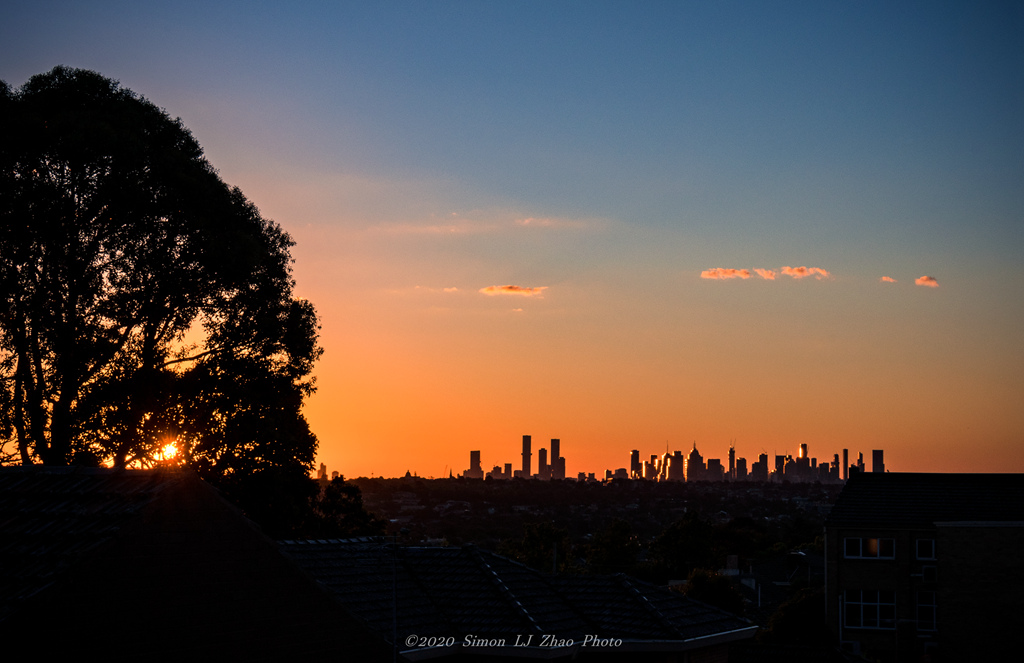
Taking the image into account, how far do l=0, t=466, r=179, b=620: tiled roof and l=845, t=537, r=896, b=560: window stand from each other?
54.6m

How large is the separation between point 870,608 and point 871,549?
3569 mm

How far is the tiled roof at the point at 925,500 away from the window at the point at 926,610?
162 inches

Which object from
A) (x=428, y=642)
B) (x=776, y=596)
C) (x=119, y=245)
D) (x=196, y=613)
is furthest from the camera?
(x=776, y=596)

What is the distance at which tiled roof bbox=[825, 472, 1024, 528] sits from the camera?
56062mm

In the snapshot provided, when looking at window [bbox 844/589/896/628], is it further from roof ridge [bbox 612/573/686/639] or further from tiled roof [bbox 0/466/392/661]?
tiled roof [bbox 0/466/392/661]

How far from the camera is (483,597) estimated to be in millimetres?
21078

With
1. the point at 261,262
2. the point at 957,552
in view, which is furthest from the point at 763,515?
the point at 261,262

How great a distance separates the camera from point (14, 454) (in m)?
25.2

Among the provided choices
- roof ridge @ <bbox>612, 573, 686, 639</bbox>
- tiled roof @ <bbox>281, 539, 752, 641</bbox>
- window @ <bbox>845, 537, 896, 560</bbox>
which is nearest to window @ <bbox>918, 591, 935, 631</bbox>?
window @ <bbox>845, 537, 896, 560</bbox>

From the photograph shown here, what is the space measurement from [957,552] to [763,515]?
143 metres

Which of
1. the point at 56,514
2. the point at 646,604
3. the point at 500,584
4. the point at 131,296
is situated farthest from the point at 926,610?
the point at 56,514

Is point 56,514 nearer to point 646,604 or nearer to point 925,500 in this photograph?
point 646,604

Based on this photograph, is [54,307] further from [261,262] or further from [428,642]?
[428,642]

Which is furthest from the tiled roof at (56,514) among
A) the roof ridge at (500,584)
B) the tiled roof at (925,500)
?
the tiled roof at (925,500)
